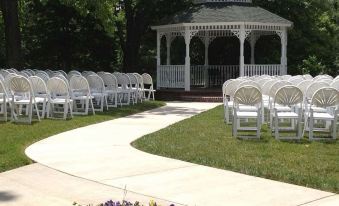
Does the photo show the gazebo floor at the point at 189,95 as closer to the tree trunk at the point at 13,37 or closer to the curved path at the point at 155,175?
the tree trunk at the point at 13,37

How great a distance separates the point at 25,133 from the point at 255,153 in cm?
461

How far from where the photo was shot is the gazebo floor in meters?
21.8

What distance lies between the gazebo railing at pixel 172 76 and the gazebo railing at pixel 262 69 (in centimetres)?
281

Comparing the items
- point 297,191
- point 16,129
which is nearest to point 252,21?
point 16,129

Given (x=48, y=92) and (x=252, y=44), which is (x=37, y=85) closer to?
(x=48, y=92)

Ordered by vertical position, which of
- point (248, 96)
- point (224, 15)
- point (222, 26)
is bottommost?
point (248, 96)

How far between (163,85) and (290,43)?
7904 mm

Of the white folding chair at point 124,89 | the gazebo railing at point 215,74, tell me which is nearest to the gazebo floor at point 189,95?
the gazebo railing at point 215,74

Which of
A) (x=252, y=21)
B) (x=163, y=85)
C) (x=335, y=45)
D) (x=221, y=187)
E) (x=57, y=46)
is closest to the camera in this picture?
(x=221, y=187)

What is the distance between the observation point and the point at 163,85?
2455 centimetres

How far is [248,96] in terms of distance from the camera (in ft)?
34.0

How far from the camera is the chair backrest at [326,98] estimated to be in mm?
9906

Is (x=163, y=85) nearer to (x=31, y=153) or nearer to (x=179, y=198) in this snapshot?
(x=31, y=153)

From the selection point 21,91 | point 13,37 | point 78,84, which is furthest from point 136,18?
point 21,91
